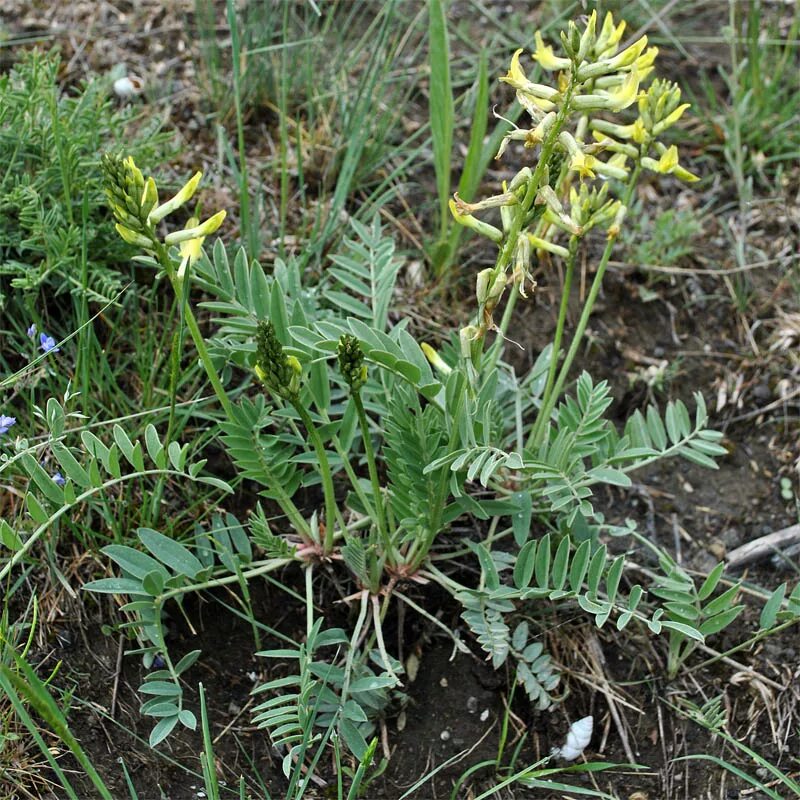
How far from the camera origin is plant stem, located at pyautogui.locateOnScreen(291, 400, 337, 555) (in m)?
1.90

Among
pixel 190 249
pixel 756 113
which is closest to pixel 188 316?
pixel 190 249

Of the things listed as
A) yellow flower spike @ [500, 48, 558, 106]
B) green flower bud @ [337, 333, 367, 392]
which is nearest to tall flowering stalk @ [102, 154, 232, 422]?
green flower bud @ [337, 333, 367, 392]

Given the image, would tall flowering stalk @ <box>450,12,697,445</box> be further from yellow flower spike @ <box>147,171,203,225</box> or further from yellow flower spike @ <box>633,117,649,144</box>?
yellow flower spike @ <box>147,171,203,225</box>

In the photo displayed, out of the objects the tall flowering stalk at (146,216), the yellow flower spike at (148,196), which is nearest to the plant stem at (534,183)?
the tall flowering stalk at (146,216)

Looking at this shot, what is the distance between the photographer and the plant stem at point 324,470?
190 centimetres

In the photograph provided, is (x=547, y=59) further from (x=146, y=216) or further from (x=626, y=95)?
(x=146, y=216)

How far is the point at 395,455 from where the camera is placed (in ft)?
7.13

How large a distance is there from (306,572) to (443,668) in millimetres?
405

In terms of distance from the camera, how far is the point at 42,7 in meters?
3.29

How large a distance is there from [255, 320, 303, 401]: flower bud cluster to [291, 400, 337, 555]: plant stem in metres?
0.04

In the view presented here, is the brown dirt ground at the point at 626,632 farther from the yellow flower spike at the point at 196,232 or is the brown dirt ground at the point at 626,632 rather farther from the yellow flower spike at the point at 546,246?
the yellow flower spike at the point at 196,232

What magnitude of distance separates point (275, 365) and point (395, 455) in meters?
0.47

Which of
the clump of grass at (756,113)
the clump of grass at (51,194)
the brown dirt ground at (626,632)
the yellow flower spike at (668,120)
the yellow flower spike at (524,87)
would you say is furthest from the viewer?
the clump of grass at (756,113)

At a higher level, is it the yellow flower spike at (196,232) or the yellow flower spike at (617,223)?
the yellow flower spike at (196,232)
